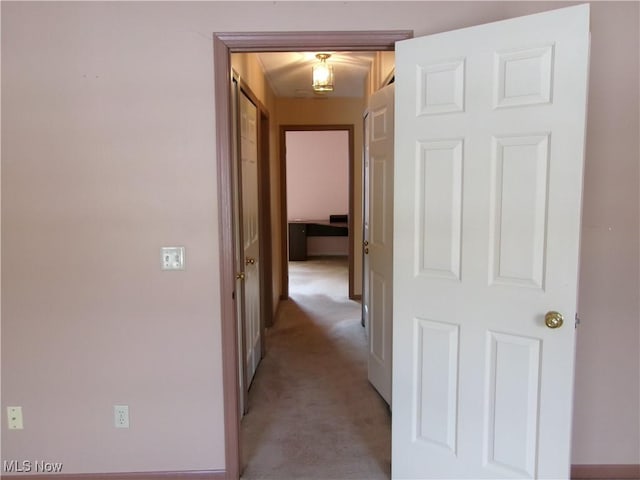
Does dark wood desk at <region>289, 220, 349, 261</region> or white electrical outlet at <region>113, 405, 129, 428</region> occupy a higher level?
dark wood desk at <region>289, 220, 349, 261</region>

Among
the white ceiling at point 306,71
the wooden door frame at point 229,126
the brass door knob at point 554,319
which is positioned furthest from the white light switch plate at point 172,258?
the white ceiling at point 306,71

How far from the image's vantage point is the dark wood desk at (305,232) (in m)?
8.11

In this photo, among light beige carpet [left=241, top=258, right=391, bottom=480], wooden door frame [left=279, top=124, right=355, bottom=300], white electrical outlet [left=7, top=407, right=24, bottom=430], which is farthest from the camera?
wooden door frame [left=279, top=124, right=355, bottom=300]

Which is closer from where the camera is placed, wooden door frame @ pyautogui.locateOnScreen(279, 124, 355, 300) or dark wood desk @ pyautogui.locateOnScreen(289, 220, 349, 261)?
wooden door frame @ pyautogui.locateOnScreen(279, 124, 355, 300)

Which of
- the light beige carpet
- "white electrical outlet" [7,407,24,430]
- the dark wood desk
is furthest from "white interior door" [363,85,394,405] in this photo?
the dark wood desk

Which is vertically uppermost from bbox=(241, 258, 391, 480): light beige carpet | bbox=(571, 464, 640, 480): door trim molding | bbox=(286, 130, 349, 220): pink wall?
bbox=(286, 130, 349, 220): pink wall

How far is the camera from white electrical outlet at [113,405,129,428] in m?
2.08

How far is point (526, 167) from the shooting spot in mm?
1662

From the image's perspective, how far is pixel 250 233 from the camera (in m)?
3.22

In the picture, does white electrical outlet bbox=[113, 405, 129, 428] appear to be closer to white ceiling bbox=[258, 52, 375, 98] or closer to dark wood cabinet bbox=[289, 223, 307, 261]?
white ceiling bbox=[258, 52, 375, 98]

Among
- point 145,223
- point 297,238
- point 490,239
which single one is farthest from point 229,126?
point 297,238

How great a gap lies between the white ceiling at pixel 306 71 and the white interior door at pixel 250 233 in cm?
48

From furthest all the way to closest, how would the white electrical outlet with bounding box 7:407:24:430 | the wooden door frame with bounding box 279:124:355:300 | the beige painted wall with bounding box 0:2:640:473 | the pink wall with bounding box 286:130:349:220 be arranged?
1. the pink wall with bounding box 286:130:349:220
2. the wooden door frame with bounding box 279:124:355:300
3. the white electrical outlet with bounding box 7:407:24:430
4. the beige painted wall with bounding box 0:2:640:473

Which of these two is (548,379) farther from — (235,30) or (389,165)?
(235,30)
